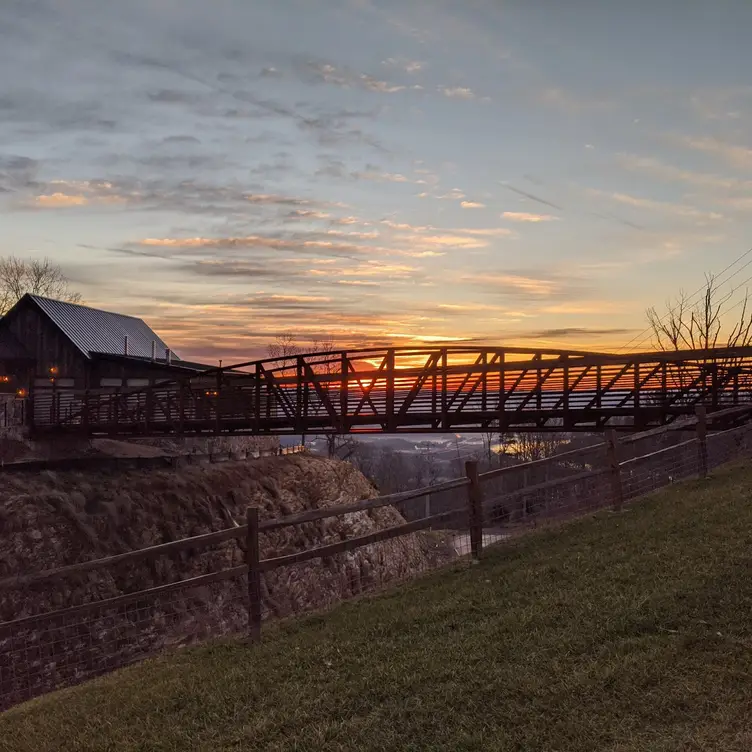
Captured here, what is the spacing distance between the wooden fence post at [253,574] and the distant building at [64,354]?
2985 centimetres

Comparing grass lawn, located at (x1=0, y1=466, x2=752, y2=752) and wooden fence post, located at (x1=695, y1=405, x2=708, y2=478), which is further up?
wooden fence post, located at (x1=695, y1=405, x2=708, y2=478)

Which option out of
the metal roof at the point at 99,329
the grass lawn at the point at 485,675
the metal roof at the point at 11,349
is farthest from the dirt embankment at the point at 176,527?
the metal roof at the point at 11,349

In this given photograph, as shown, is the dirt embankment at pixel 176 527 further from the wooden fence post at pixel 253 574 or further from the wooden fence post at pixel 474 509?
the wooden fence post at pixel 253 574

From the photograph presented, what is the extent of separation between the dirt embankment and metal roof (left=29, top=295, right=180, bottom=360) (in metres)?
14.0

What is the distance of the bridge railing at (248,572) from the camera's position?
9.80m

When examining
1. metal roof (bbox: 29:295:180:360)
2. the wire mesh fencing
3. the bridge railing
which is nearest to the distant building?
metal roof (bbox: 29:295:180:360)

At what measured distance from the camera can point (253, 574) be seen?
9.57 m

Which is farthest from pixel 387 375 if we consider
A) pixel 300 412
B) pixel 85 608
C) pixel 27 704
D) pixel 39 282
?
pixel 39 282

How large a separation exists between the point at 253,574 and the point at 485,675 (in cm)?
405

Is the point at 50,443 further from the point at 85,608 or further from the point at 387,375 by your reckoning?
the point at 85,608

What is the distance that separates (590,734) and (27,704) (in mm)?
7228

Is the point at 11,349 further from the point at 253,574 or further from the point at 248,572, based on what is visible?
the point at 253,574

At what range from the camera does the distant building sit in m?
37.8

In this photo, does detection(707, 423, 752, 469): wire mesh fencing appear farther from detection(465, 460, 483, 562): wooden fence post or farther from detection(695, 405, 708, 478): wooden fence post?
detection(465, 460, 483, 562): wooden fence post
